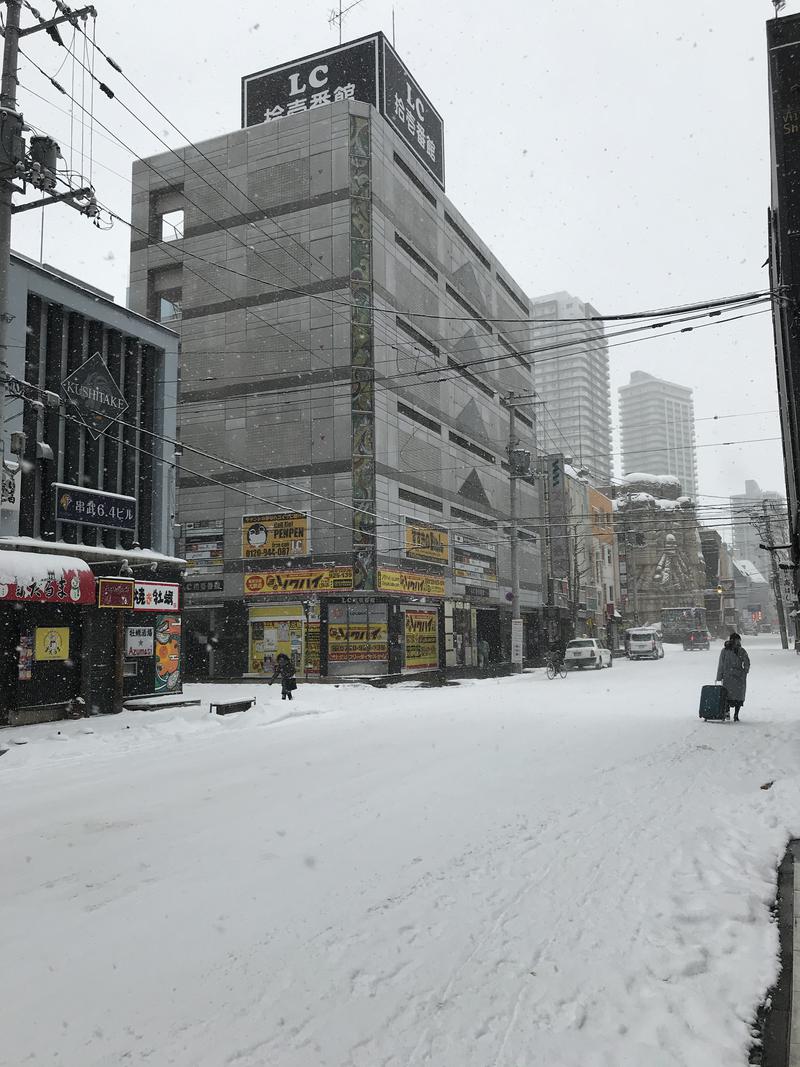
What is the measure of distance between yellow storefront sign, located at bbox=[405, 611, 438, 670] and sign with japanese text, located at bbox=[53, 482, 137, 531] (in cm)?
1685

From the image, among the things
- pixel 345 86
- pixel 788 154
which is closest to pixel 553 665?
pixel 788 154

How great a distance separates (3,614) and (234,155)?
27.3m

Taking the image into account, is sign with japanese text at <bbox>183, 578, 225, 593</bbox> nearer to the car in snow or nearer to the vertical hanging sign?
the vertical hanging sign

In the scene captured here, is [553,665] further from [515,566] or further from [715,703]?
[715,703]

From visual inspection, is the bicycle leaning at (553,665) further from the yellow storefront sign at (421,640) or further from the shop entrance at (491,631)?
the shop entrance at (491,631)

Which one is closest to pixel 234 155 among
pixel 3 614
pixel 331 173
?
pixel 331 173

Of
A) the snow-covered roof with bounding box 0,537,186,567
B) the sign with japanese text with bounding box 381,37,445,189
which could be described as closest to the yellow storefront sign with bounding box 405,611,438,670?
the snow-covered roof with bounding box 0,537,186,567

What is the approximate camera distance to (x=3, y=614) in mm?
15711

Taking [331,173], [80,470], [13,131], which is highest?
[331,173]

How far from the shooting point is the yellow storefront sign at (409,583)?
3080cm

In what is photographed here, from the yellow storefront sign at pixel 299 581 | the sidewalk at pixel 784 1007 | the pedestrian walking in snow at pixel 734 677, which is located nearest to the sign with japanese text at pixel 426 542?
the yellow storefront sign at pixel 299 581

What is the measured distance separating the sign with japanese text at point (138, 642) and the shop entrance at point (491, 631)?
89.9 ft

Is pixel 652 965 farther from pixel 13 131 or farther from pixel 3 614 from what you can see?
pixel 3 614

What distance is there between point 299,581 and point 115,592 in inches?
553
